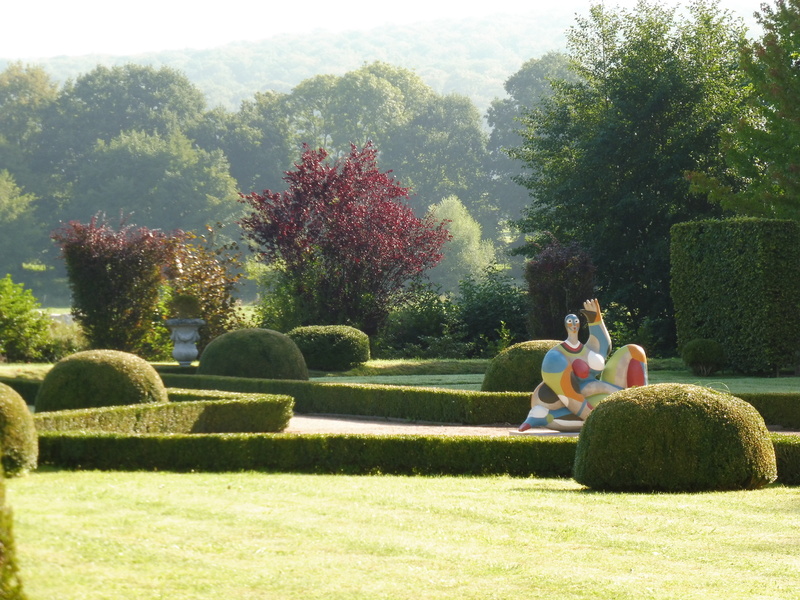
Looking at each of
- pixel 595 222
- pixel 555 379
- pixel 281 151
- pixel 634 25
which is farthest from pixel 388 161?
pixel 555 379

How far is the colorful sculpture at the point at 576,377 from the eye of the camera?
11.4m

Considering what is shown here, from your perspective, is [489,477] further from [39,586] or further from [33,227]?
[33,227]

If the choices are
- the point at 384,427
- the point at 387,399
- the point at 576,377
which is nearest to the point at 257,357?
the point at 387,399

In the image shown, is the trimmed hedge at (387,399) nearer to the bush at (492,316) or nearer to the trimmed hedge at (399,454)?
the trimmed hedge at (399,454)

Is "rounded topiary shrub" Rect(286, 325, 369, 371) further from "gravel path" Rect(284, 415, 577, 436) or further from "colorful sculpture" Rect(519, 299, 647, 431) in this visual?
"colorful sculpture" Rect(519, 299, 647, 431)

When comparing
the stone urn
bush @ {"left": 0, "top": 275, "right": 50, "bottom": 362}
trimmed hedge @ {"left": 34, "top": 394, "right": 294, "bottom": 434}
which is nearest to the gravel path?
trimmed hedge @ {"left": 34, "top": 394, "right": 294, "bottom": 434}

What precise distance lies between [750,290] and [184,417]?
11466 millimetres

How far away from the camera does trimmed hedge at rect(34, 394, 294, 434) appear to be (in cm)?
958

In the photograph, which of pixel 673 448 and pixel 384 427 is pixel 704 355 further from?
pixel 673 448

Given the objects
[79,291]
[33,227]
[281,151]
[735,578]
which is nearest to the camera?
[735,578]

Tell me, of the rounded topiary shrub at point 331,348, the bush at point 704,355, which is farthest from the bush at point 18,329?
the bush at point 704,355

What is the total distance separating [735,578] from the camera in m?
5.11

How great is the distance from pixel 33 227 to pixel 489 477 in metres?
51.5

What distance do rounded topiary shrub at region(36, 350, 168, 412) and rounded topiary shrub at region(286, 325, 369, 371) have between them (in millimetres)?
7313
